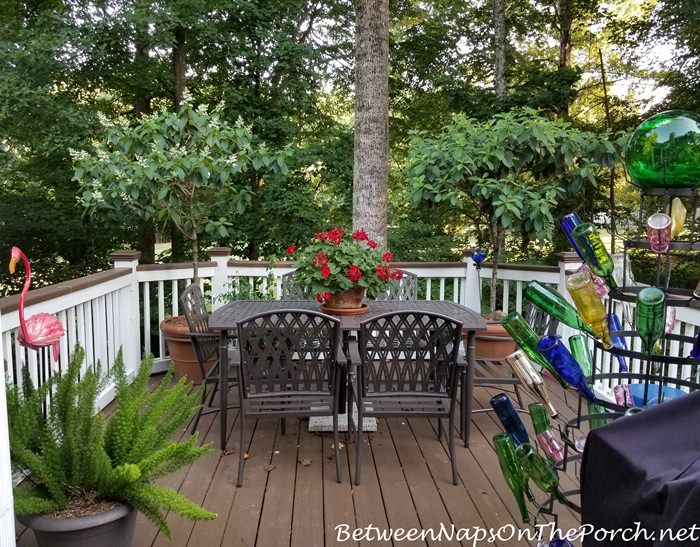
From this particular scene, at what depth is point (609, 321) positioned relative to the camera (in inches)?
49.4

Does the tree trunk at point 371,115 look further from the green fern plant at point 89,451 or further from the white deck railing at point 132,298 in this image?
the green fern plant at point 89,451

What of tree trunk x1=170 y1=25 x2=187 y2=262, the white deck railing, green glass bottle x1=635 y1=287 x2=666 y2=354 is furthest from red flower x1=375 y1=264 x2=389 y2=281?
tree trunk x1=170 y1=25 x2=187 y2=262

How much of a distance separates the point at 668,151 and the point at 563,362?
1.50ft

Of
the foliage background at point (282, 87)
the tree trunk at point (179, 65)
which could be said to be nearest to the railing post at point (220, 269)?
the foliage background at point (282, 87)

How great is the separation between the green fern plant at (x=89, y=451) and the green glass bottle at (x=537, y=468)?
1121 millimetres

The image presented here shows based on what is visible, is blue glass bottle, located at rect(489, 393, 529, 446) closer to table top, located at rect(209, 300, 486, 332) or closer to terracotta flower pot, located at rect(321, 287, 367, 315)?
table top, located at rect(209, 300, 486, 332)

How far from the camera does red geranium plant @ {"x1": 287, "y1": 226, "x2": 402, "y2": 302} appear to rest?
10.2 feet

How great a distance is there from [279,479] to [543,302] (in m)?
1.90

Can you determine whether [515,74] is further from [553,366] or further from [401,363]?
[553,366]

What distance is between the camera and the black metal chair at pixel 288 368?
2.53 meters

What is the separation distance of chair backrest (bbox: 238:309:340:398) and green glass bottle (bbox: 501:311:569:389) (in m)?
1.41

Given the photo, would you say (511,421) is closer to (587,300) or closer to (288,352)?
(587,300)

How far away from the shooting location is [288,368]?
2609 mm

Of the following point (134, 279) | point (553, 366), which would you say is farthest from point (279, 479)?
point (134, 279)
